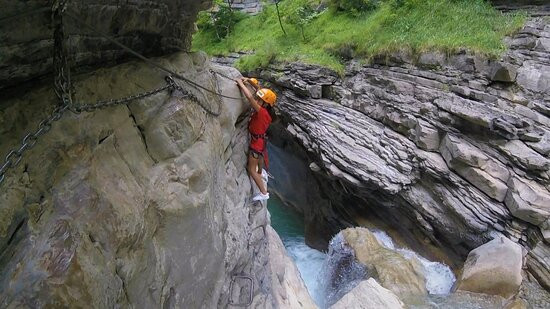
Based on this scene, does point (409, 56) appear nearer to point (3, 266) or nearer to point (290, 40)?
point (290, 40)

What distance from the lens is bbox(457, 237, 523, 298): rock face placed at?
27.0 ft

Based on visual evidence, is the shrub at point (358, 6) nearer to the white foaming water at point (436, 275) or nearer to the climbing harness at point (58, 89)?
the white foaming water at point (436, 275)

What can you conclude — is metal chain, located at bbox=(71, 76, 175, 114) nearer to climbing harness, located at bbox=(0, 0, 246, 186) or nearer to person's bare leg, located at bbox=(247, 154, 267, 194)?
climbing harness, located at bbox=(0, 0, 246, 186)

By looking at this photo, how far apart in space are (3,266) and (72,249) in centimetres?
39

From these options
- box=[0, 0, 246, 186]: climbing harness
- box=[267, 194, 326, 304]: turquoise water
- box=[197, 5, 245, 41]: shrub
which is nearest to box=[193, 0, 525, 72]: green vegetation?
box=[197, 5, 245, 41]: shrub

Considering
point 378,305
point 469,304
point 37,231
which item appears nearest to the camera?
point 37,231

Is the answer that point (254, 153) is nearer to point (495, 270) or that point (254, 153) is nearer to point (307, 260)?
point (495, 270)

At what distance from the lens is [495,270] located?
8289 millimetres

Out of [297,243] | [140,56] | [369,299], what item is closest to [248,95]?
[140,56]

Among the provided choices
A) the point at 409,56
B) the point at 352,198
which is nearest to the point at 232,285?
the point at 352,198

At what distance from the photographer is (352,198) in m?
13.1

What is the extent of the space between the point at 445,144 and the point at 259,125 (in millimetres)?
6169

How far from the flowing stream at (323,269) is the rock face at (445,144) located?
25.1 inches

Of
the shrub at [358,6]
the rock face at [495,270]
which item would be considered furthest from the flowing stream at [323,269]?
the shrub at [358,6]
